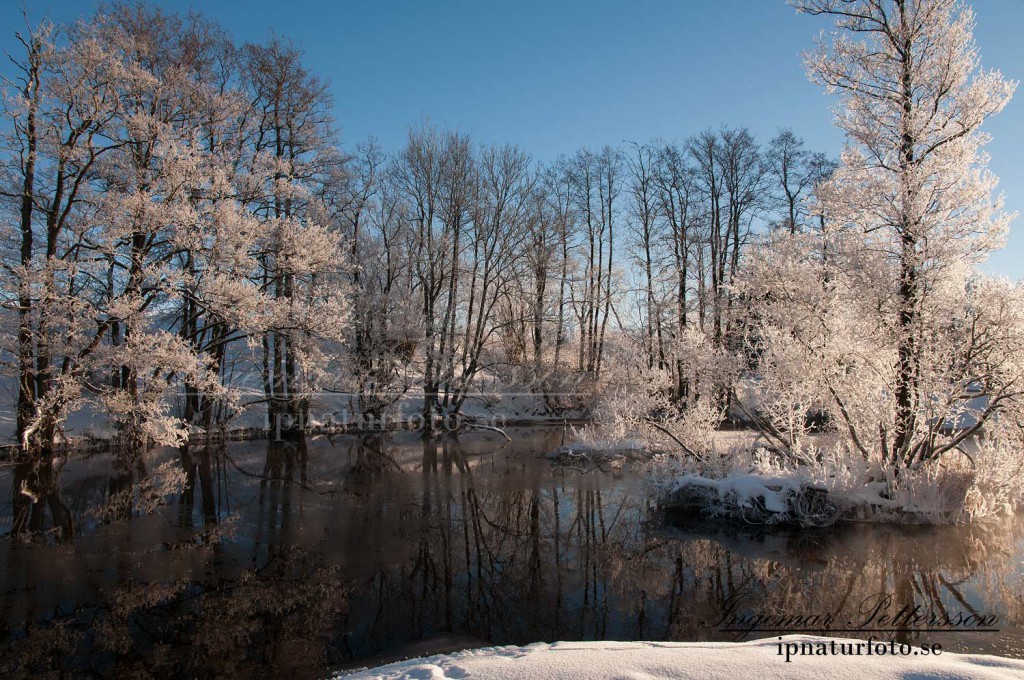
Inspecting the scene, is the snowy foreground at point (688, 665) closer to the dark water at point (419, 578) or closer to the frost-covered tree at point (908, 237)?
the dark water at point (419, 578)

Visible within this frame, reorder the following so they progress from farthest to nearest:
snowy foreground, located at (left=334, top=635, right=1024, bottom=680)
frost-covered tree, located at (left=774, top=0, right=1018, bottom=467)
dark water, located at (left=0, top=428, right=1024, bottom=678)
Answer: frost-covered tree, located at (left=774, top=0, right=1018, bottom=467), dark water, located at (left=0, top=428, right=1024, bottom=678), snowy foreground, located at (left=334, top=635, right=1024, bottom=680)

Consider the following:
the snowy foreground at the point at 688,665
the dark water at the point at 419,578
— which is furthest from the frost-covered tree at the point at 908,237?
the snowy foreground at the point at 688,665

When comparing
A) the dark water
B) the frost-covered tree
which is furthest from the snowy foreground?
the frost-covered tree

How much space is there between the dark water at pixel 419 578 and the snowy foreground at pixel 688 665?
1.04m

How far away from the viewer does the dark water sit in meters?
5.01

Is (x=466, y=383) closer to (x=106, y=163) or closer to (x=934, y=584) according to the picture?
(x=106, y=163)

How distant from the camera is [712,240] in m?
25.4

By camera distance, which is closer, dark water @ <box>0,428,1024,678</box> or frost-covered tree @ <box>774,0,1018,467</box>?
dark water @ <box>0,428,1024,678</box>

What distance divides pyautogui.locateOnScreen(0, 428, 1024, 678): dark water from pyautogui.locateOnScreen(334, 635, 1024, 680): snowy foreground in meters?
1.04

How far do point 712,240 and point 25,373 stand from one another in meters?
23.8

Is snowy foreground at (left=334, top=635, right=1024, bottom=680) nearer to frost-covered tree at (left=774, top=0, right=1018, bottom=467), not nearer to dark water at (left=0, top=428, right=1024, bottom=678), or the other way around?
dark water at (left=0, top=428, right=1024, bottom=678)

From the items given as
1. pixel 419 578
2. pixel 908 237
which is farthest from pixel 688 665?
pixel 908 237

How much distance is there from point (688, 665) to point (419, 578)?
377cm

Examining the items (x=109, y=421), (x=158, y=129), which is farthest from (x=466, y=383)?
(x=158, y=129)
